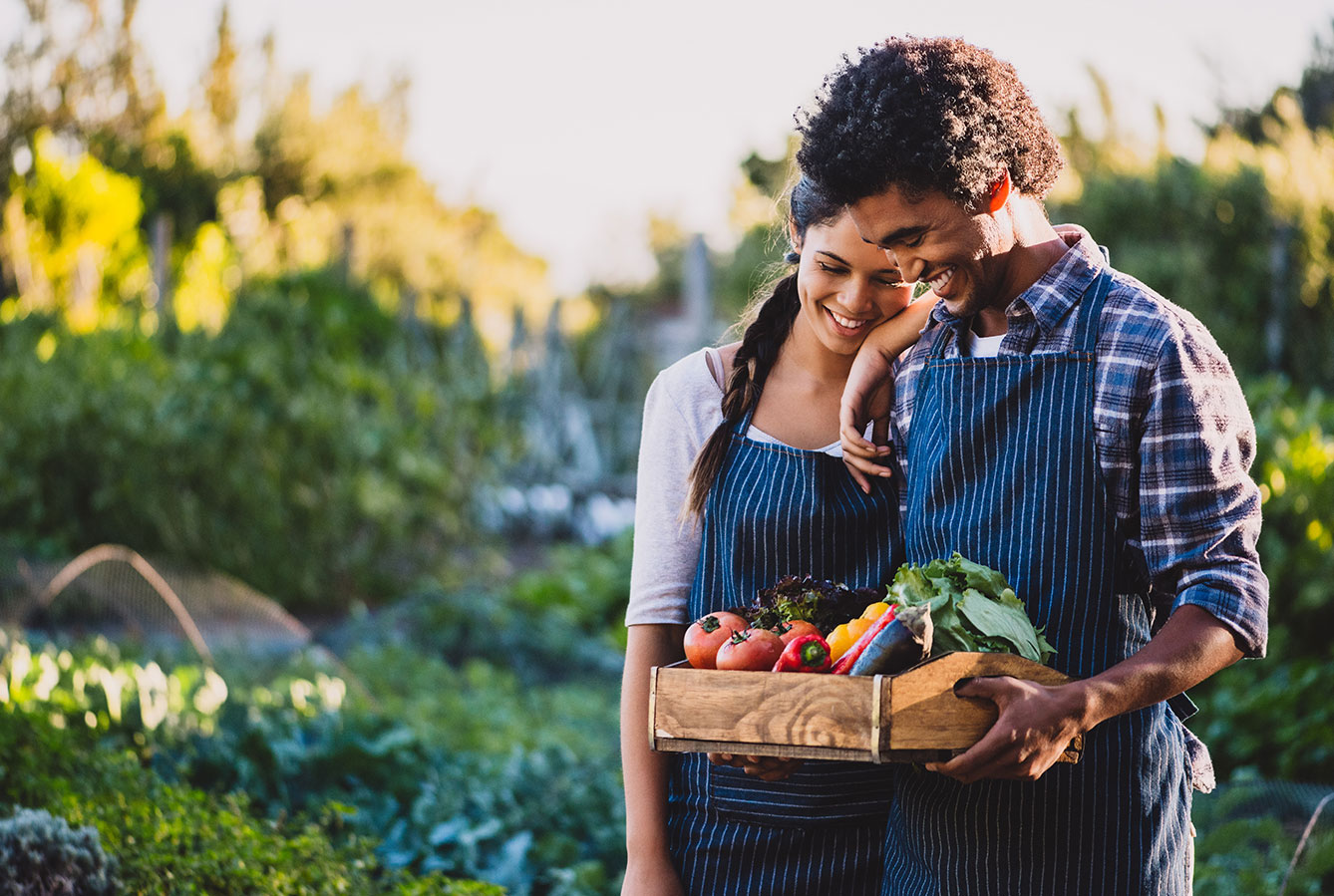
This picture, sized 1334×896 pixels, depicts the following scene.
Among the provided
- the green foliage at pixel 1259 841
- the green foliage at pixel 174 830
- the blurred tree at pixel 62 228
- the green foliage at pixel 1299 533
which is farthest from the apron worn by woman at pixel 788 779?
the blurred tree at pixel 62 228

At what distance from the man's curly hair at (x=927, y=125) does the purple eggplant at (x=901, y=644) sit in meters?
0.59

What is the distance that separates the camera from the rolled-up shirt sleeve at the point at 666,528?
220cm

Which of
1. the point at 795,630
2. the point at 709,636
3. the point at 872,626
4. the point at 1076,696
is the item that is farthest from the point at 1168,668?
the point at 709,636

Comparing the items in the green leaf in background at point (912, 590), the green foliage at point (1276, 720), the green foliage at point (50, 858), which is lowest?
the green foliage at point (1276, 720)

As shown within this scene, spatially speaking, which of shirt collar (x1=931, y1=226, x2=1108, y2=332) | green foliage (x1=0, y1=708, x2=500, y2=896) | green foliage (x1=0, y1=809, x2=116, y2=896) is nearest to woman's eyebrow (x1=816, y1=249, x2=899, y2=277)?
shirt collar (x1=931, y1=226, x2=1108, y2=332)

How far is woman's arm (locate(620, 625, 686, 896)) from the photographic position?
2104mm

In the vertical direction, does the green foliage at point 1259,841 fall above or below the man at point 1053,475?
below

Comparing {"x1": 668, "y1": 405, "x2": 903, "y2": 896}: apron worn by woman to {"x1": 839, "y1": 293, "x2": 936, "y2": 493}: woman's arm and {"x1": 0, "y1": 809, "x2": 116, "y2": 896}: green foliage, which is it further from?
{"x1": 0, "y1": 809, "x2": 116, "y2": 896}: green foliage

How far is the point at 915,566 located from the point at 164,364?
772 cm

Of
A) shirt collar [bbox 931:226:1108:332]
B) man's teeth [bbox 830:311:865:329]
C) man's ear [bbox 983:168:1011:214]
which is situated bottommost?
man's teeth [bbox 830:311:865:329]

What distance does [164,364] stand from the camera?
27.8 ft

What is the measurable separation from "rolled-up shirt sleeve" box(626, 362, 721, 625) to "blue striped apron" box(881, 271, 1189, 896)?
525 millimetres

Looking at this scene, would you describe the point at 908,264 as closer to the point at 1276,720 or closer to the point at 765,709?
the point at 765,709

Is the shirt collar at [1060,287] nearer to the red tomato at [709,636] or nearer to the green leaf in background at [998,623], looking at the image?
the green leaf in background at [998,623]
